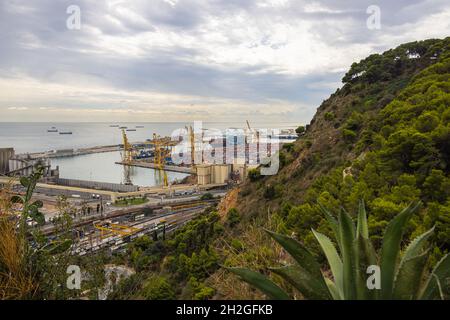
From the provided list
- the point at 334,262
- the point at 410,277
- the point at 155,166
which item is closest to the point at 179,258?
the point at 334,262

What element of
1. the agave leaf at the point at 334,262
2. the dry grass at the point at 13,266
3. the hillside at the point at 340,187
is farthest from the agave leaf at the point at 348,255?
the dry grass at the point at 13,266

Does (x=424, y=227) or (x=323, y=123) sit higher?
(x=323, y=123)

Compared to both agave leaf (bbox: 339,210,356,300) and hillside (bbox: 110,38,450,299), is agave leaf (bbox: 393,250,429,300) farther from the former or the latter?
hillside (bbox: 110,38,450,299)

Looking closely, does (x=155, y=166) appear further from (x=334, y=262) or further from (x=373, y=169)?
(x=334, y=262)
